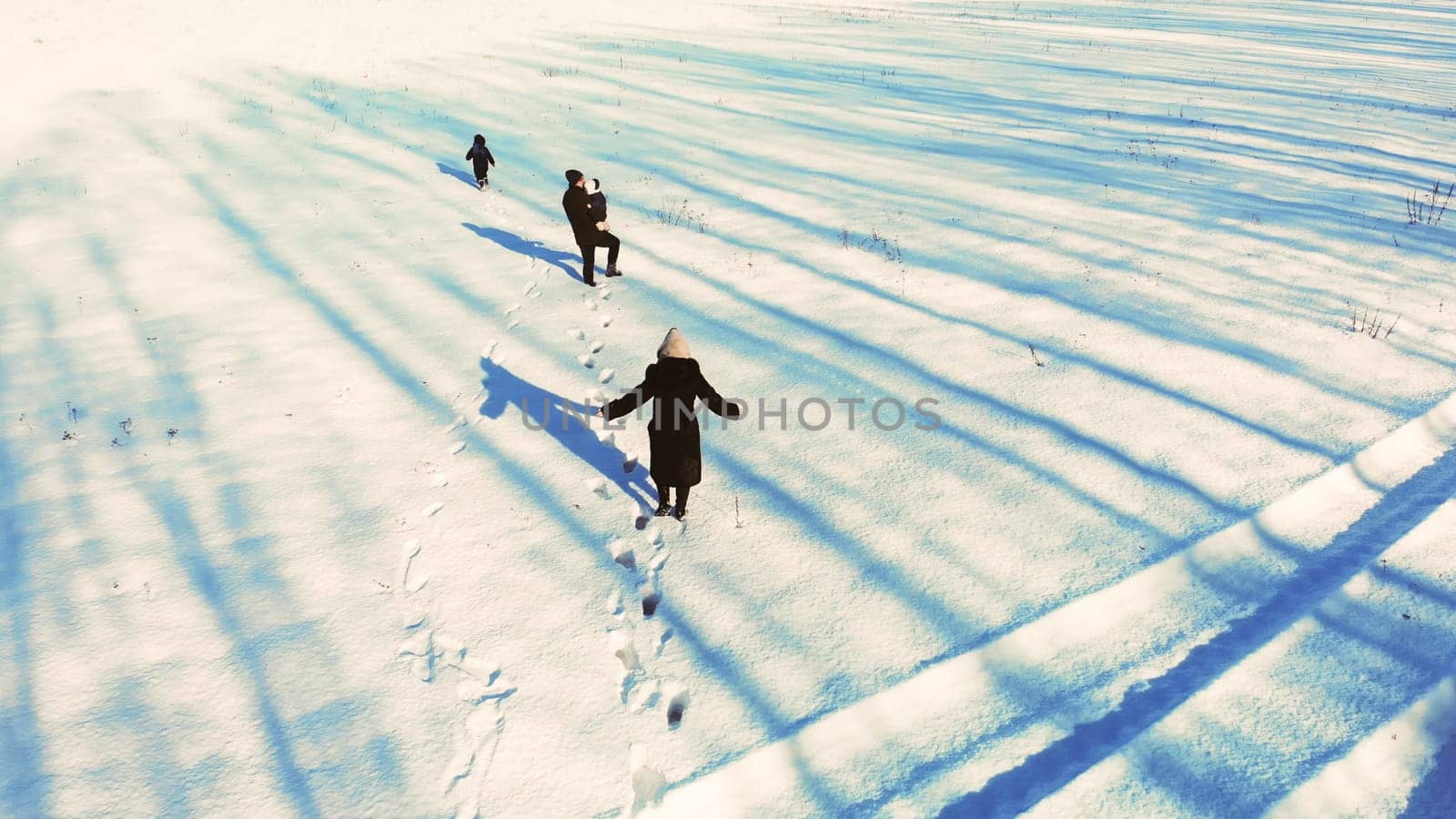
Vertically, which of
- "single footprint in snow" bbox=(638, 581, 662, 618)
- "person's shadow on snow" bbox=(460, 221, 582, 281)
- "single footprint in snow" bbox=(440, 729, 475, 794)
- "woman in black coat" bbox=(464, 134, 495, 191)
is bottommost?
"single footprint in snow" bbox=(440, 729, 475, 794)

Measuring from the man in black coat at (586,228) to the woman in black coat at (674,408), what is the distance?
14.0 feet

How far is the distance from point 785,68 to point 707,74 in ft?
8.61

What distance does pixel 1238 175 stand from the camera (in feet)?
40.6

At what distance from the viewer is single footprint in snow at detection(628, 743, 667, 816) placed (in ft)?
12.2

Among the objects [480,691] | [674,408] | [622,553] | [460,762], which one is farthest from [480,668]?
[674,408]

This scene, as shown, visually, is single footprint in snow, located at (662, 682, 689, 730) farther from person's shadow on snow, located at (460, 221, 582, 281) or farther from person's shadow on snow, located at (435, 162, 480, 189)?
person's shadow on snow, located at (435, 162, 480, 189)

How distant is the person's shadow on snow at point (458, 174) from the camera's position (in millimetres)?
13062

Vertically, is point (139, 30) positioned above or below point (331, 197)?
above

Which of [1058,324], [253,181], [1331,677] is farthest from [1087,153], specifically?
[253,181]

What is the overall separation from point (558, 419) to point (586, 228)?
3150 millimetres

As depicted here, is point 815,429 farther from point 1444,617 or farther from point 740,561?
point 1444,617

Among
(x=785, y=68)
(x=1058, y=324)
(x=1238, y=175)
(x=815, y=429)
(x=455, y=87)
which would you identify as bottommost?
(x=815, y=429)

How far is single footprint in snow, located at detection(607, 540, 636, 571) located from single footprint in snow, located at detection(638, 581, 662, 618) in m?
0.20

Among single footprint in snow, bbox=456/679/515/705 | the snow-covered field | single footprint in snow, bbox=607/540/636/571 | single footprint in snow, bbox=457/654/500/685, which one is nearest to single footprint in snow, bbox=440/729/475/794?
the snow-covered field
